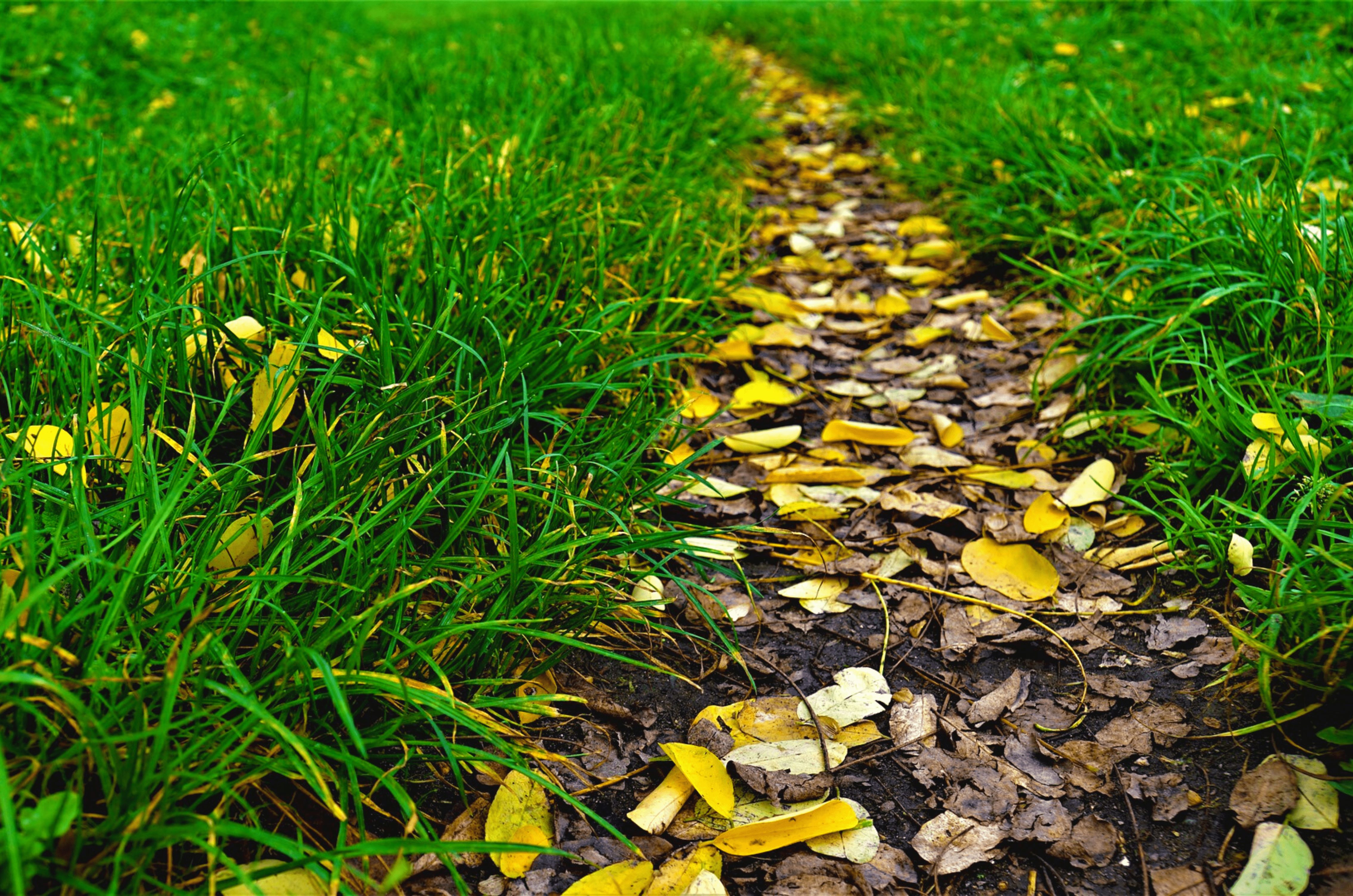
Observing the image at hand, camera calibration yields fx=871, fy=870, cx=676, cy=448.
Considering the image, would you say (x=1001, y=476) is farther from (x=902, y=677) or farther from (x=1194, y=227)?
(x=1194, y=227)

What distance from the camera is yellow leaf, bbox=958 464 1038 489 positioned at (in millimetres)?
1751

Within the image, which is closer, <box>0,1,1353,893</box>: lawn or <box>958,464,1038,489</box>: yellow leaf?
<box>0,1,1353,893</box>: lawn

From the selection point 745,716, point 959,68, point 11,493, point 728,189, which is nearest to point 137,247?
point 11,493

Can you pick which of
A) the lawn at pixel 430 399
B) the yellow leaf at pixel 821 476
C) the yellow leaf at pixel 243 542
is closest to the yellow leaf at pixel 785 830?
the lawn at pixel 430 399

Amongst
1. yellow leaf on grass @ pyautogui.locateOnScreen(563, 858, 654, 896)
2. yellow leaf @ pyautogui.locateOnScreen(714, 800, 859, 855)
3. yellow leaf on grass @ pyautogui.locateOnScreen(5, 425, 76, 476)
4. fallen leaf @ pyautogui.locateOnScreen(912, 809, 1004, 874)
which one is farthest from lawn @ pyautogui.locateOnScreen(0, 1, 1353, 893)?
fallen leaf @ pyautogui.locateOnScreen(912, 809, 1004, 874)

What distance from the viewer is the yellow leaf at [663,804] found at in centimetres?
111

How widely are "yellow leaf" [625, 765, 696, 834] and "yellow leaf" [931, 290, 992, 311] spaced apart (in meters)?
1.72

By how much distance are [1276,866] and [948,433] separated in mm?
1068

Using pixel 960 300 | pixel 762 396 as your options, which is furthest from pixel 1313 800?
pixel 960 300

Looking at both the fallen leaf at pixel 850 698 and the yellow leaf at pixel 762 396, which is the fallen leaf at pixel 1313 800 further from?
the yellow leaf at pixel 762 396

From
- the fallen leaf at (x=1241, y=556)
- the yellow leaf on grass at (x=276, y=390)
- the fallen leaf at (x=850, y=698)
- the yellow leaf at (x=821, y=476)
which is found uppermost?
the yellow leaf on grass at (x=276, y=390)

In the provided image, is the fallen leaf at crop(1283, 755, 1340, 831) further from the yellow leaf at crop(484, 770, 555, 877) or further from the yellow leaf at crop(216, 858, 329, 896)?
the yellow leaf at crop(216, 858, 329, 896)

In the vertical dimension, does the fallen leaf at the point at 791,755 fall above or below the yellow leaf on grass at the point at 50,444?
below

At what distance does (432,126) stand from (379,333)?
1.54 m
